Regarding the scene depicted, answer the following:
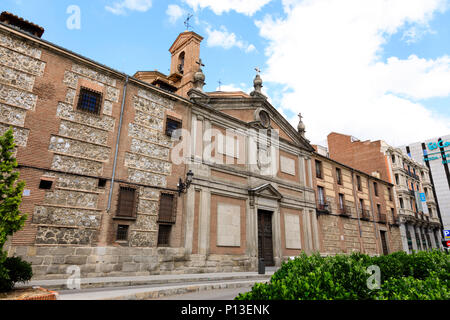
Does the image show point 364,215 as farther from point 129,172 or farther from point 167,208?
point 129,172

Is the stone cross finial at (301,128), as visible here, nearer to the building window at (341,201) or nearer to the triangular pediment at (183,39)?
the building window at (341,201)

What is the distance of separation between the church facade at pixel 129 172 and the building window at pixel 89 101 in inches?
1.9

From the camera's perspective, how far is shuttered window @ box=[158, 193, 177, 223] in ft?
43.2

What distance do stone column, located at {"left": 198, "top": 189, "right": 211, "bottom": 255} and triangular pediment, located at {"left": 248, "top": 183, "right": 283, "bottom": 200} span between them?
10.9 feet

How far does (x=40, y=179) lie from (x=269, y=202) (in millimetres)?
12779

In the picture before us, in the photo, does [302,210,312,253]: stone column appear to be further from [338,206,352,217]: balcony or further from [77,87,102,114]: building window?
[77,87,102,114]: building window

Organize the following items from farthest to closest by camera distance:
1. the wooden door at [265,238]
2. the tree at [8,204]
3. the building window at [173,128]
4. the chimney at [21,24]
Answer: the wooden door at [265,238]
the building window at [173,128]
the chimney at [21,24]
the tree at [8,204]

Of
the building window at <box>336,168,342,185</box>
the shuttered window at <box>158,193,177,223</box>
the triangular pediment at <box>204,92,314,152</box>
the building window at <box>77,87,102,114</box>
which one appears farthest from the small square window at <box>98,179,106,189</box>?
the building window at <box>336,168,342,185</box>

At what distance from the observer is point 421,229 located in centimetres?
3644

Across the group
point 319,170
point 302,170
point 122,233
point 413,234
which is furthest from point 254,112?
point 413,234

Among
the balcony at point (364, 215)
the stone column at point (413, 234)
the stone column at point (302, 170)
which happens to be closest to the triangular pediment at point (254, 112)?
the stone column at point (302, 170)

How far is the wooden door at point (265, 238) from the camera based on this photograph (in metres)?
17.4
